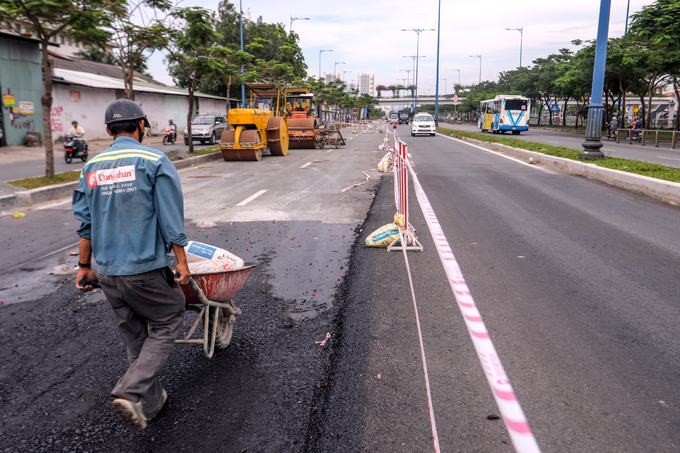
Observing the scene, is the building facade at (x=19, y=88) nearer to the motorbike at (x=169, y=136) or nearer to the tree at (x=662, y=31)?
the motorbike at (x=169, y=136)

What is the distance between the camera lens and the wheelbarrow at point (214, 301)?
3.48 m

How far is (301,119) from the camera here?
2717 centimetres

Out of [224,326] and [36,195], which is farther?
[36,195]

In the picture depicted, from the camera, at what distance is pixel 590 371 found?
143 inches

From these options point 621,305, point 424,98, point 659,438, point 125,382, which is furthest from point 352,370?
point 424,98

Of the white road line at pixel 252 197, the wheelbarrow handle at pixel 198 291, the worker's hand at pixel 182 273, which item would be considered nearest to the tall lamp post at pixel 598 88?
the white road line at pixel 252 197

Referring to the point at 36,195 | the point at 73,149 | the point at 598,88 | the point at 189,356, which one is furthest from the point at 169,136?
the point at 189,356

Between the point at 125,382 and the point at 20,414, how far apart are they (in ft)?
2.79

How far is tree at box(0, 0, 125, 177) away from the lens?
445 inches

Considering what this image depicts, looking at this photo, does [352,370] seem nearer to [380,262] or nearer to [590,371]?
[590,371]

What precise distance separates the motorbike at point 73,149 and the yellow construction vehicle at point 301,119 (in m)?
10.0

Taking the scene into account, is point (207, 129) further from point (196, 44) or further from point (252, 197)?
point (252, 197)

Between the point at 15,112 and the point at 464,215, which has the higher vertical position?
the point at 15,112

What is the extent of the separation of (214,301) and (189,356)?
61 centimetres
